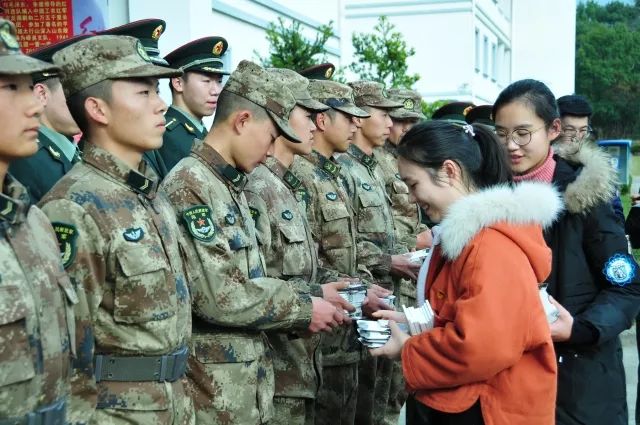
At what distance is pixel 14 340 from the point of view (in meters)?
2.34

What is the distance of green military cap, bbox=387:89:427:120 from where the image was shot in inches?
328

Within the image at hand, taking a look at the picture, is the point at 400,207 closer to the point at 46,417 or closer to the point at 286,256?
the point at 286,256

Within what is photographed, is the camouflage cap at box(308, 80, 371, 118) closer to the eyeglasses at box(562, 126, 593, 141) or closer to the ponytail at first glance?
the eyeglasses at box(562, 126, 593, 141)

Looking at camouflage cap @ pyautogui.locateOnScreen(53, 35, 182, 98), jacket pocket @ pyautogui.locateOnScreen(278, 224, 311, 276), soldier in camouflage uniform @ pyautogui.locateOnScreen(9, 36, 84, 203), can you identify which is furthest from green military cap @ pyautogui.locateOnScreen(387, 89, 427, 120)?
camouflage cap @ pyautogui.locateOnScreen(53, 35, 182, 98)

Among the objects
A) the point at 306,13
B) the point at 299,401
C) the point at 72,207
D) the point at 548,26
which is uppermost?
the point at 548,26

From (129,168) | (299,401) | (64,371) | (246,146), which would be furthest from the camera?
(299,401)

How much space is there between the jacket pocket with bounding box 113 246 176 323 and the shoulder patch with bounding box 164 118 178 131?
2.71 m

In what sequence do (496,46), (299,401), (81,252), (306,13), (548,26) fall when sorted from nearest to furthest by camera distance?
(81,252) → (299,401) → (306,13) → (496,46) → (548,26)

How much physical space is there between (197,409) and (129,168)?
106cm

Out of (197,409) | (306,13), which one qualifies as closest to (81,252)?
(197,409)

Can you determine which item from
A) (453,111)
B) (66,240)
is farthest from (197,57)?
(453,111)

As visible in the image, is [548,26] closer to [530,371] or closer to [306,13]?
[306,13]

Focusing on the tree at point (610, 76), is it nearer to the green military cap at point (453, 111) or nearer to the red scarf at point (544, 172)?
the green military cap at point (453, 111)

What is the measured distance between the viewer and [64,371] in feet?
8.29
